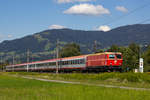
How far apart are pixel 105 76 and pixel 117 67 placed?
11683 mm

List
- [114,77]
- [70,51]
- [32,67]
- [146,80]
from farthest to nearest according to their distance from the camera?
[70,51], [32,67], [114,77], [146,80]

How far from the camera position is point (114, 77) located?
41.3 metres

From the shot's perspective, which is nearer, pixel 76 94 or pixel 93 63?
pixel 76 94

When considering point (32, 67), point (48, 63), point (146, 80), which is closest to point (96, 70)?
point (146, 80)

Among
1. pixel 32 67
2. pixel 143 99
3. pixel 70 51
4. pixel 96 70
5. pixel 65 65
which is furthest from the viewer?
pixel 70 51

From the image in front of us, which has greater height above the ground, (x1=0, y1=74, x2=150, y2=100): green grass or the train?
the train

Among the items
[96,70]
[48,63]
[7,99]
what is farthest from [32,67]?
[7,99]

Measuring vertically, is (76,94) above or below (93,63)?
below

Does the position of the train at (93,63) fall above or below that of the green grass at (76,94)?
above

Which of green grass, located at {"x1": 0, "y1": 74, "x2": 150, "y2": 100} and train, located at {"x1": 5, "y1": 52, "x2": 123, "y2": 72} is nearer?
green grass, located at {"x1": 0, "y1": 74, "x2": 150, "y2": 100}

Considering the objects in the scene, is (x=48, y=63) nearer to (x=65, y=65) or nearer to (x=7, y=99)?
(x=65, y=65)

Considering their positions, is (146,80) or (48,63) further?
(48,63)

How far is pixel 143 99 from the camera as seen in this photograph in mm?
17000

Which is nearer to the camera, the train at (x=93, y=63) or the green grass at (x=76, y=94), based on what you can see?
the green grass at (x=76, y=94)
